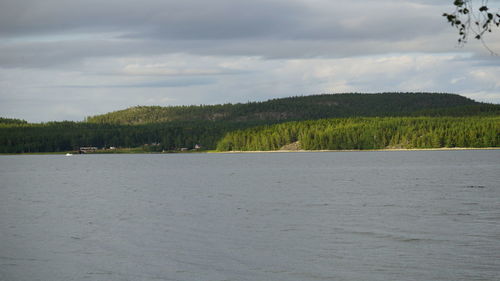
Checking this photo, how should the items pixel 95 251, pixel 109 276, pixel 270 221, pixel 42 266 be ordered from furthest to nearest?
pixel 270 221, pixel 95 251, pixel 42 266, pixel 109 276

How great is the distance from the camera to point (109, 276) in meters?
31.0

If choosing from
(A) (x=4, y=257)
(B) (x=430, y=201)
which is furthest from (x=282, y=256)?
(B) (x=430, y=201)

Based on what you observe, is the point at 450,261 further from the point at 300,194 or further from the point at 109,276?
the point at 300,194

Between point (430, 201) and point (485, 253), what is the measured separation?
1034 inches

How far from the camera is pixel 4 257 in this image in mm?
35594

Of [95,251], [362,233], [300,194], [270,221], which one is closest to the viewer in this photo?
[95,251]

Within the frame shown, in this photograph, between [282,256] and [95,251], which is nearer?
[282,256]

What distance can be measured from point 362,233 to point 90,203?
33028 mm

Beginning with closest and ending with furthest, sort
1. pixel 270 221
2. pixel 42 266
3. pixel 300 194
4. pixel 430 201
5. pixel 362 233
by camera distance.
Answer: pixel 42 266, pixel 362 233, pixel 270 221, pixel 430 201, pixel 300 194

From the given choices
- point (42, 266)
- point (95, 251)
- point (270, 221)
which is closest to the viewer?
point (42, 266)

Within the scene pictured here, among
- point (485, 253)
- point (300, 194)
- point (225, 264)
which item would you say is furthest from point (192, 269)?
point (300, 194)

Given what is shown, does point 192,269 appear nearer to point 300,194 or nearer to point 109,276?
point 109,276

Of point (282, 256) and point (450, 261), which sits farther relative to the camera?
point (282, 256)

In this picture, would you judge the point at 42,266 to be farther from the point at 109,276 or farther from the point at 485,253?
the point at 485,253
